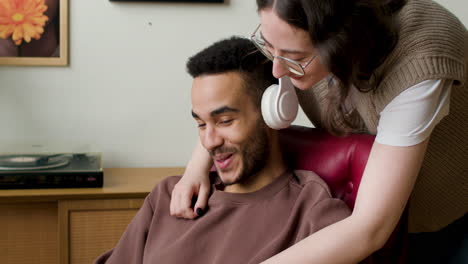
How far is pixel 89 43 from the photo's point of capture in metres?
2.46

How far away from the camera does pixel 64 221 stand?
7.03 feet

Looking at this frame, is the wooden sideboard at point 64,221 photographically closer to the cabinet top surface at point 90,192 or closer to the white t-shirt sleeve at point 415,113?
the cabinet top surface at point 90,192

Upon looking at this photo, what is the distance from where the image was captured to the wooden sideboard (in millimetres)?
2139

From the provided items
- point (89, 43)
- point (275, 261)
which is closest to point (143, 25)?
point (89, 43)

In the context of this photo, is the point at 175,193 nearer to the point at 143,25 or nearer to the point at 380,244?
the point at 380,244

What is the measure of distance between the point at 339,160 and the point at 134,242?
58 cm

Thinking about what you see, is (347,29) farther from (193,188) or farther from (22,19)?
(22,19)

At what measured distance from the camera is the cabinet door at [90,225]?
2.14 meters

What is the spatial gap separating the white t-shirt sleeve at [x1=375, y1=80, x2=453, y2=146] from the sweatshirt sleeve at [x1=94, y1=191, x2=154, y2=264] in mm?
709

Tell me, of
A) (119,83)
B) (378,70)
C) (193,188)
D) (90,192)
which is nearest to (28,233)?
(90,192)

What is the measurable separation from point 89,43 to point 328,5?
61.6 inches

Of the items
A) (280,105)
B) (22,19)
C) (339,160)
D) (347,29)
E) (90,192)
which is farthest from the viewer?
(22,19)

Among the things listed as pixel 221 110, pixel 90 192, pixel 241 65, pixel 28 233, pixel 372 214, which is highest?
pixel 241 65

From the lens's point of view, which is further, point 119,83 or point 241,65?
point 119,83
